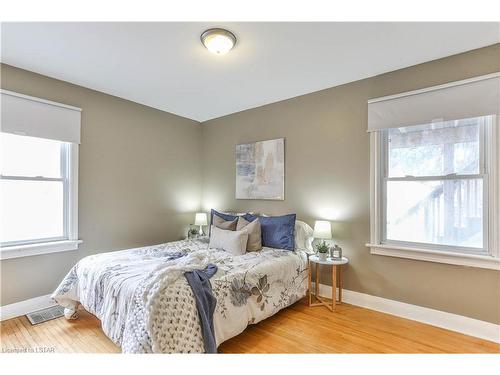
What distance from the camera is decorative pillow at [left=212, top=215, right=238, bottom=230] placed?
3275 mm

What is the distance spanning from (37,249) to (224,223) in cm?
203

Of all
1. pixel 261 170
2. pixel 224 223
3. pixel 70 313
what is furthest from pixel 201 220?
pixel 70 313

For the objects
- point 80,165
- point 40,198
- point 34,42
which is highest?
point 34,42

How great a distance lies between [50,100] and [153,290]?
8.33 feet

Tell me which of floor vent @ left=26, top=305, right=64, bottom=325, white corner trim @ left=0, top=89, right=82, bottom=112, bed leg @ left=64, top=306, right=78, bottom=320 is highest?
white corner trim @ left=0, top=89, right=82, bottom=112

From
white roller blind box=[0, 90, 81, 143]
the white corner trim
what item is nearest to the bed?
white roller blind box=[0, 90, 81, 143]

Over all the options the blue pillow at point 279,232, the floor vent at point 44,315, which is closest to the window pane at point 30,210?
the floor vent at point 44,315

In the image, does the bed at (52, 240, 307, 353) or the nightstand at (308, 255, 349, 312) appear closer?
the bed at (52, 240, 307, 353)

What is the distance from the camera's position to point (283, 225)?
3.07m

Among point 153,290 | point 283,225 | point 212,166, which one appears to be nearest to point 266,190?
point 283,225

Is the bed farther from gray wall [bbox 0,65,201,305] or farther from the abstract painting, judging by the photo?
the abstract painting

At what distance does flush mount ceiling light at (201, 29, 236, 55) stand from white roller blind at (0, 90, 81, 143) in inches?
75.0

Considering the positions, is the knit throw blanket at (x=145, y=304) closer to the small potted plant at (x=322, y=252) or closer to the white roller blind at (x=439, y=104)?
the small potted plant at (x=322, y=252)
